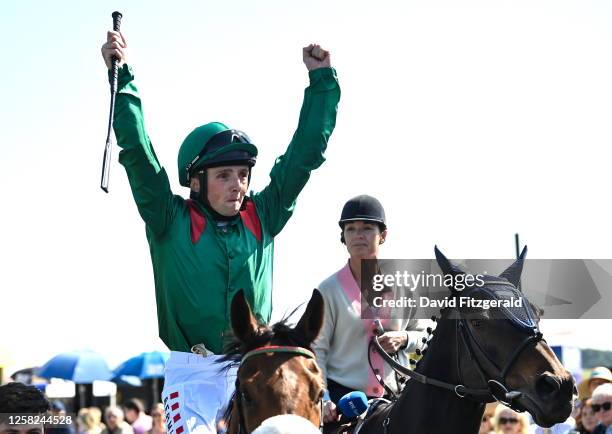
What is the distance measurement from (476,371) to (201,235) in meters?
1.84

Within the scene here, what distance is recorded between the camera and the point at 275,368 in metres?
4.41

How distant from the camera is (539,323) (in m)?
6.27

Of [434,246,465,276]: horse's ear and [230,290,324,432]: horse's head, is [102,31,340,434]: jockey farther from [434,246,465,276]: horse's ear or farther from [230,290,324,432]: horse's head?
[434,246,465,276]: horse's ear

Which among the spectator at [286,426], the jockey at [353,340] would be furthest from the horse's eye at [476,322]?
the spectator at [286,426]

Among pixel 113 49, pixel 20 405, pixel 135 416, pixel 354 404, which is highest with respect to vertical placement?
pixel 113 49

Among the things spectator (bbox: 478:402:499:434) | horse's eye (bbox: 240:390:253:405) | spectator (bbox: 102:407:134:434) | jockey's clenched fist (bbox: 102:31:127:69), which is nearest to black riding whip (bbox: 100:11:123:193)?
jockey's clenched fist (bbox: 102:31:127:69)

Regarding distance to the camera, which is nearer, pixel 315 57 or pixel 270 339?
pixel 270 339

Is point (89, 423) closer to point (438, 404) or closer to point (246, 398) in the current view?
point (438, 404)

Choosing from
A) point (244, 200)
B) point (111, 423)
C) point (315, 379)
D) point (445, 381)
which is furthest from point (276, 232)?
point (111, 423)

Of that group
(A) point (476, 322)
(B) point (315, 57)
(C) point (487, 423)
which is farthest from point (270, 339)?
(C) point (487, 423)

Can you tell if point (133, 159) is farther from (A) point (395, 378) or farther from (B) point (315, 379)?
(A) point (395, 378)

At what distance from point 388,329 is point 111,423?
→ 8779 mm

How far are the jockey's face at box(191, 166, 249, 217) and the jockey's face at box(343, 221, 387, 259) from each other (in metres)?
1.67

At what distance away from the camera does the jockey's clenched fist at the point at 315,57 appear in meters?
6.41
